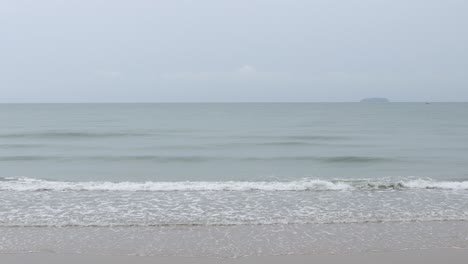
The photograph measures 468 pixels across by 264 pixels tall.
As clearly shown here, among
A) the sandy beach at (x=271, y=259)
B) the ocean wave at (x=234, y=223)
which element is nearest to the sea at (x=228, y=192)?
the ocean wave at (x=234, y=223)

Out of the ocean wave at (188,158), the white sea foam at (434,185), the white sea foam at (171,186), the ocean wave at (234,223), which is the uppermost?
the ocean wave at (188,158)

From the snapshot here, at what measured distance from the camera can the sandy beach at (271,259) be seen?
22.4 ft

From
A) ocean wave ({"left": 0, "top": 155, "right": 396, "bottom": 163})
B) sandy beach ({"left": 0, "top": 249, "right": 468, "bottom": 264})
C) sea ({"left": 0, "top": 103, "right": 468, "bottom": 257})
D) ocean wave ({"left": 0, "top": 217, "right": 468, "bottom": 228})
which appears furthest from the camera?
ocean wave ({"left": 0, "top": 155, "right": 396, "bottom": 163})

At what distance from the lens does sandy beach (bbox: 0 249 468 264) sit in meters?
6.84

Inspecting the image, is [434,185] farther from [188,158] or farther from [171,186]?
[188,158]

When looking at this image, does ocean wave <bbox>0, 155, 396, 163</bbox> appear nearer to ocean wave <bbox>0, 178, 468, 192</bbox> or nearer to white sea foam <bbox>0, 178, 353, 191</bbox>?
ocean wave <bbox>0, 178, 468, 192</bbox>

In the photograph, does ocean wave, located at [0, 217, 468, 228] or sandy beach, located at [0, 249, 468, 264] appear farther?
ocean wave, located at [0, 217, 468, 228]

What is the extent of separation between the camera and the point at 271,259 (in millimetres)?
6949

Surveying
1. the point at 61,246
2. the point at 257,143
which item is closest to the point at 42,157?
the point at 257,143

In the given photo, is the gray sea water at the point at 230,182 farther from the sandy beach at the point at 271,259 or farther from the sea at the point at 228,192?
the sandy beach at the point at 271,259

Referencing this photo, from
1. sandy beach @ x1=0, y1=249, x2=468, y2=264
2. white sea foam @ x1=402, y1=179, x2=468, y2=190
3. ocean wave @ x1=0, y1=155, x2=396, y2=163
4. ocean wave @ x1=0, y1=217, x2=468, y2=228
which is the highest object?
ocean wave @ x1=0, y1=155, x2=396, y2=163

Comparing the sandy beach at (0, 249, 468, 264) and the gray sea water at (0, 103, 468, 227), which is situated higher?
the gray sea water at (0, 103, 468, 227)

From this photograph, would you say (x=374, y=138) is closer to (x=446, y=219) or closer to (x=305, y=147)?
(x=305, y=147)

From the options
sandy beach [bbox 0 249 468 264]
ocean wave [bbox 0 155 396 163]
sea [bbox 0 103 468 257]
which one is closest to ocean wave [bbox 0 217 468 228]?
sea [bbox 0 103 468 257]
